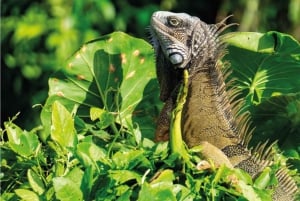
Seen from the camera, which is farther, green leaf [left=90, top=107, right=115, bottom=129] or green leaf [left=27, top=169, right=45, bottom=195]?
green leaf [left=90, top=107, right=115, bottom=129]

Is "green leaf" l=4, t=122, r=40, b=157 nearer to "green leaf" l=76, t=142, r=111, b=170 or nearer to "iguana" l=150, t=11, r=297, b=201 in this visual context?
"green leaf" l=76, t=142, r=111, b=170

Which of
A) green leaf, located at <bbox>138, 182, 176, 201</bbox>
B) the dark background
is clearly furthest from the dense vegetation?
the dark background

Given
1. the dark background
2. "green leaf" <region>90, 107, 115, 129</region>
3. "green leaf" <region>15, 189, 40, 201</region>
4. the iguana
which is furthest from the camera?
the dark background

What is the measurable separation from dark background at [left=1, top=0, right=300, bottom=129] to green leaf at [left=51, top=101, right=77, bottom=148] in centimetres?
324

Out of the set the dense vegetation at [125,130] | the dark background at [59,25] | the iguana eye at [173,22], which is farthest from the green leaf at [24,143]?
the dark background at [59,25]

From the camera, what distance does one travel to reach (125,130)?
185cm

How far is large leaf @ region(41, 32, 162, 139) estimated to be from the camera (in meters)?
1.97

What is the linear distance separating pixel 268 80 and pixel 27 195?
1.84ft

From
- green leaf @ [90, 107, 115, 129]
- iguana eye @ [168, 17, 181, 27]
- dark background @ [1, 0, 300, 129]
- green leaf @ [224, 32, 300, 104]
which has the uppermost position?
iguana eye @ [168, 17, 181, 27]

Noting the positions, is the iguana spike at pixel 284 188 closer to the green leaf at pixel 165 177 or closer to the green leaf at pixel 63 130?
the green leaf at pixel 165 177

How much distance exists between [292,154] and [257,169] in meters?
0.12

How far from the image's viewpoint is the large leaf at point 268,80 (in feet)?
6.35

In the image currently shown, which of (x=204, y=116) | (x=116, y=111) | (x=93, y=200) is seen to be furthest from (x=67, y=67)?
(x=93, y=200)

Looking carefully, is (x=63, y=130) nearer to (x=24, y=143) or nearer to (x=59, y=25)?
(x=24, y=143)
